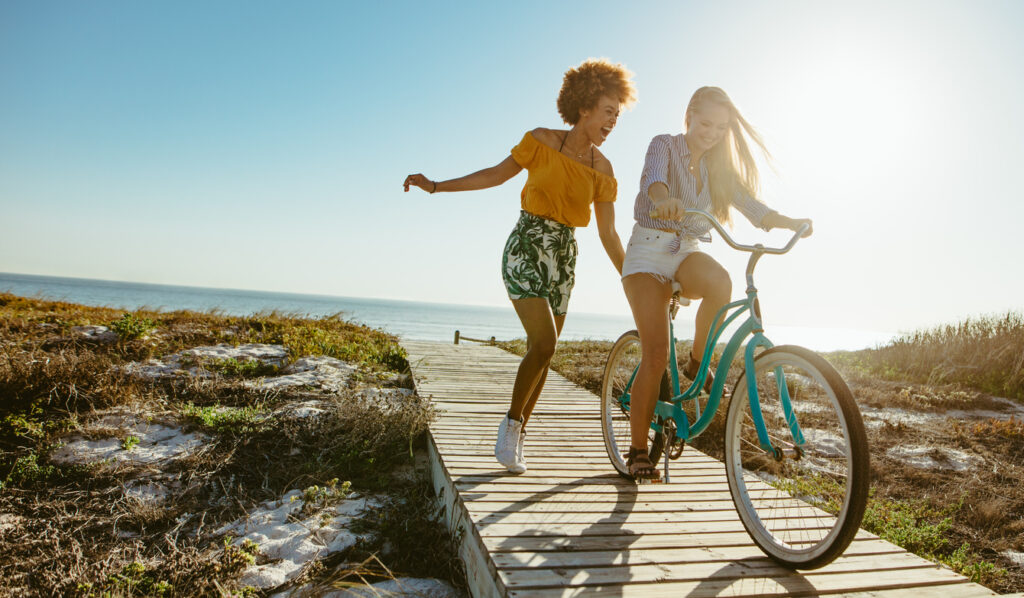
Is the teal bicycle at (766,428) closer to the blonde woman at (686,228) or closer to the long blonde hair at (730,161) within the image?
the blonde woman at (686,228)

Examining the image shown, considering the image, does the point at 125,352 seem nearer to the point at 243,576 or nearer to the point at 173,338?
the point at 173,338

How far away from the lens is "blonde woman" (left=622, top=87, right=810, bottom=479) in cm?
296

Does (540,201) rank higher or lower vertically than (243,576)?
higher

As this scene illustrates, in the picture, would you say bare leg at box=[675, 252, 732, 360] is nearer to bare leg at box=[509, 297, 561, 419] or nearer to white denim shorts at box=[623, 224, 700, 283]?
white denim shorts at box=[623, 224, 700, 283]

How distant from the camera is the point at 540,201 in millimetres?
3410

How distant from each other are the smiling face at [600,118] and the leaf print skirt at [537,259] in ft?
1.89

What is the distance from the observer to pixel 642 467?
2928 mm

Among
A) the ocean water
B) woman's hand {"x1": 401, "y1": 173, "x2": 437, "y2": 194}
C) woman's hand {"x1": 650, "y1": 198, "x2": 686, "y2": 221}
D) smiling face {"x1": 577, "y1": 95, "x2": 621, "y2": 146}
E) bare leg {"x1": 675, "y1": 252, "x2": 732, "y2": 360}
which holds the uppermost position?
smiling face {"x1": 577, "y1": 95, "x2": 621, "y2": 146}

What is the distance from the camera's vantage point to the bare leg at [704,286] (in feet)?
9.55

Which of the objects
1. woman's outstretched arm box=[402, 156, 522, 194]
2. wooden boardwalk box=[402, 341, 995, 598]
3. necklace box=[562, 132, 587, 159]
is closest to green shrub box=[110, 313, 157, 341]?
wooden boardwalk box=[402, 341, 995, 598]

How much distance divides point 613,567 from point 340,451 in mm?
2775

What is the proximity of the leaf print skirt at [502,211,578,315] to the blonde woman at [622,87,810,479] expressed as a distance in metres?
0.47

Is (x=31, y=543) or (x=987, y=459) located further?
(x=987, y=459)

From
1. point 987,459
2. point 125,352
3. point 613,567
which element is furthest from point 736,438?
point 125,352
